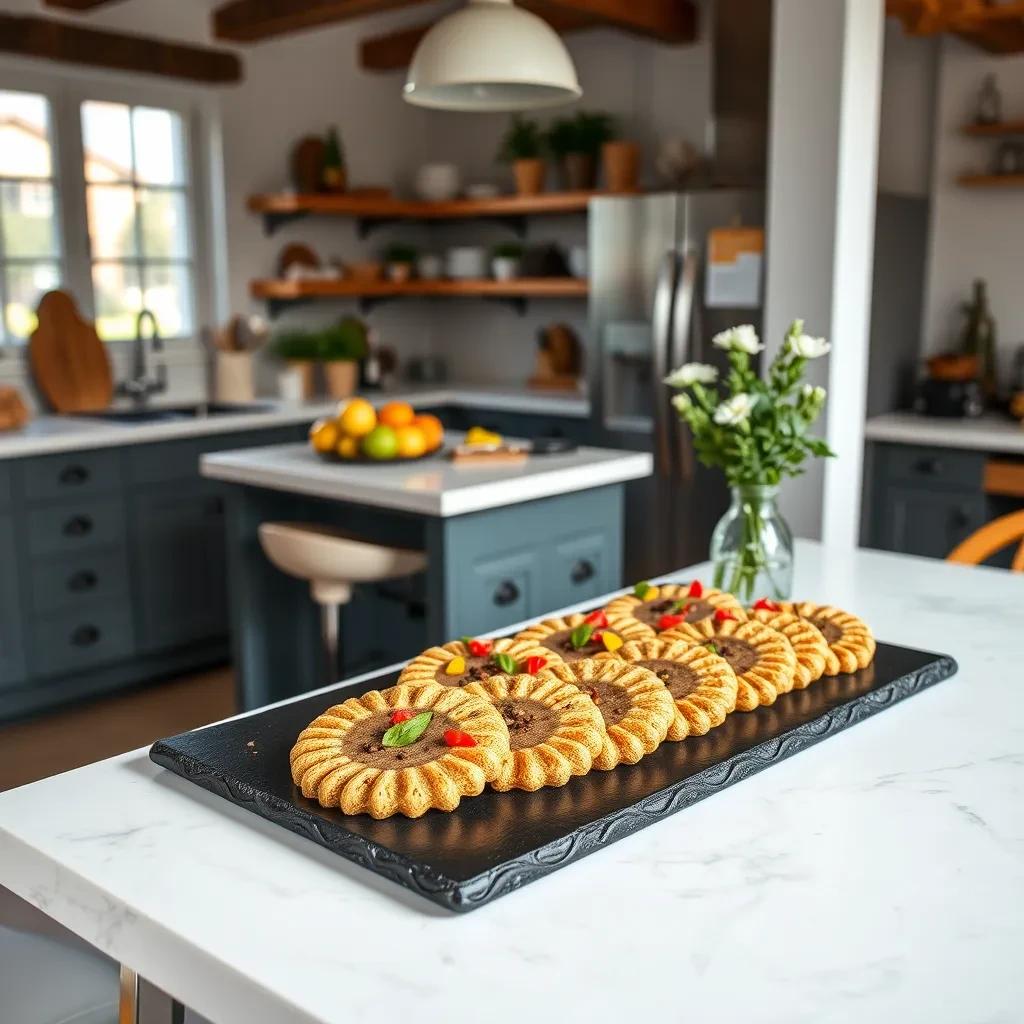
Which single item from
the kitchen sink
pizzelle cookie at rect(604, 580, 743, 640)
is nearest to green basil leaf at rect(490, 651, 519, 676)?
pizzelle cookie at rect(604, 580, 743, 640)

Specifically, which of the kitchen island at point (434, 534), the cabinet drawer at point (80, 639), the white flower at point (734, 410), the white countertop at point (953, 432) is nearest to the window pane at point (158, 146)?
the cabinet drawer at point (80, 639)

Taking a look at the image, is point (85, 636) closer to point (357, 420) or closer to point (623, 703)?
point (357, 420)

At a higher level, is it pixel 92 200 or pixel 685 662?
pixel 92 200

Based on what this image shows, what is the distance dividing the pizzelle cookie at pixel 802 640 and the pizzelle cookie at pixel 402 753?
440 millimetres

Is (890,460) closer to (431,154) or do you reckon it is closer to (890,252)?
(890,252)

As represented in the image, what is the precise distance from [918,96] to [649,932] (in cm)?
460

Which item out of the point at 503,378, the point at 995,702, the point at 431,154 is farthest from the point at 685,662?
the point at 431,154

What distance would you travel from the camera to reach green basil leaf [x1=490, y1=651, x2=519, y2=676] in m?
1.39

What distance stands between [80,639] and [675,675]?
120 inches

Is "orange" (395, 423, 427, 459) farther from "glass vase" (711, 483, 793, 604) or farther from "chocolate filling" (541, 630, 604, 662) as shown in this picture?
"chocolate filling" (541, 630, 604, 662)

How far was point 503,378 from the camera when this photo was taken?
5.96 meters

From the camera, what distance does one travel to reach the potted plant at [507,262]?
18.1 ft

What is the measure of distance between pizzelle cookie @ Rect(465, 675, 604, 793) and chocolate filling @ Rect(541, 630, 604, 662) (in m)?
0.17

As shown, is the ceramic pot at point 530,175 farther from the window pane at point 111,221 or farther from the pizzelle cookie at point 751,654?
the pizzelle cookie at point 751,654
